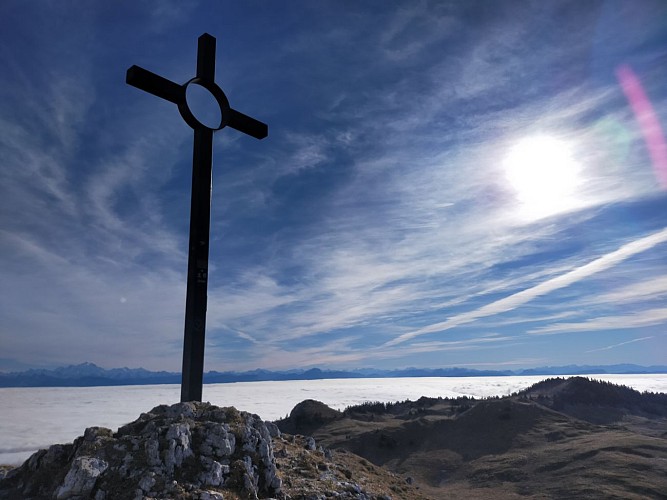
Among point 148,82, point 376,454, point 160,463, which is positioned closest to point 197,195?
point 148,82

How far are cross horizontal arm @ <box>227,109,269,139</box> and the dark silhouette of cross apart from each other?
384mm

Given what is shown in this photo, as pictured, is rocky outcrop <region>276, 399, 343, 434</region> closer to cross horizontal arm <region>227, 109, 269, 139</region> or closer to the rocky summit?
the rocky summit

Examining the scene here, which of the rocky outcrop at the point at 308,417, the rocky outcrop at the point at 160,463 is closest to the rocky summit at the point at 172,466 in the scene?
the rocky outcrop at the point at 160,463

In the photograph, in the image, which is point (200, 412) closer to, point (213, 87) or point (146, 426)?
point (146, 426)

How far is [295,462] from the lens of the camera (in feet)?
43.8

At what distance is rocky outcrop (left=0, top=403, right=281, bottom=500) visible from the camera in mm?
8555

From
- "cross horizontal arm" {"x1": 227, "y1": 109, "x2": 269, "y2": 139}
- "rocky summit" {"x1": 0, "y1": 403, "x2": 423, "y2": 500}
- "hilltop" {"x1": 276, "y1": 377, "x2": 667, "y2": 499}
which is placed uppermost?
"cross horizontal arm" {"x1": 227, "y1": 109, "x2": 269, "y2": 139}

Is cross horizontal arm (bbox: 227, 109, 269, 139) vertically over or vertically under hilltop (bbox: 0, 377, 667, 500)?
over

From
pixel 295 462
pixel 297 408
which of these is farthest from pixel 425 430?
pixel 295 462

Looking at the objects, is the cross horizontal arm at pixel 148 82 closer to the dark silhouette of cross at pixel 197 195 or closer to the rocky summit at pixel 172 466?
the dark silhouette of cross at pixel 197 195

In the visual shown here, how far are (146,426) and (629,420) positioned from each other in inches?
2658

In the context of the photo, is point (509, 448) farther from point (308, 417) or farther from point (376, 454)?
point (308, 417)

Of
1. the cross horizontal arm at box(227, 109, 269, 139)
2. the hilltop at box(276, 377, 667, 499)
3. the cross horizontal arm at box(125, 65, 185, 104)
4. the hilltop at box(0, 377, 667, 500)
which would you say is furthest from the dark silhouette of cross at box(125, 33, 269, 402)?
the hilltop at box(276, 377, 667, 499)

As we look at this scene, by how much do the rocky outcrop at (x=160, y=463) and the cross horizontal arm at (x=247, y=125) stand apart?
28.3ft
